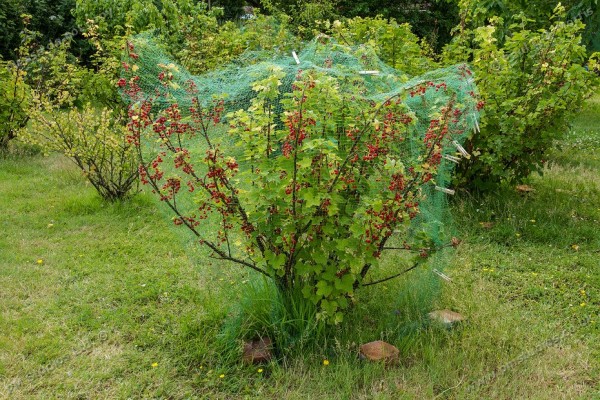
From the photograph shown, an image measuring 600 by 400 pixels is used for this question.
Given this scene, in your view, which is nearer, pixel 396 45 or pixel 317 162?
pixel 317 162

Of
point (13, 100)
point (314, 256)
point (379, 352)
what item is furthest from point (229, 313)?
point (13, 100)

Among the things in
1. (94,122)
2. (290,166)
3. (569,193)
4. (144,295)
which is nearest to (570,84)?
(569,193)

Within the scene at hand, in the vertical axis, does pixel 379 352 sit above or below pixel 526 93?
below

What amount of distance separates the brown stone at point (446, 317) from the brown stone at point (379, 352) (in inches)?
15.3

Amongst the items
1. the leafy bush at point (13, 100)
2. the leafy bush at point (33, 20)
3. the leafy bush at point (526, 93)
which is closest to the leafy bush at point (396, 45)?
the leafy bush at point (526, 93)

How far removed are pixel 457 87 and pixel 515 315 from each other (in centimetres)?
132

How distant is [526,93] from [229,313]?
10.2ft

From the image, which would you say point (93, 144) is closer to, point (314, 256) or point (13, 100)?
point (13, 100)

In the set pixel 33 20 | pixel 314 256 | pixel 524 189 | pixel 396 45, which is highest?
pixel 33 20

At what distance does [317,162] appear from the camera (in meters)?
2.79

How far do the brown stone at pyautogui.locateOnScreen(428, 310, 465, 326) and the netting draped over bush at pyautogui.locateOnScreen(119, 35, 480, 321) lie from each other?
0.40 m

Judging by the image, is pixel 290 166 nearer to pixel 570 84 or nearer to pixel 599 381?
pixel 599 381

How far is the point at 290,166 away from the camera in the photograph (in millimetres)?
2727

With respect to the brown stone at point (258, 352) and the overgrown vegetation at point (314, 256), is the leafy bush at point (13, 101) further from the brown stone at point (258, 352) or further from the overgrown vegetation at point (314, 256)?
the brown stone at point (258, 352)
